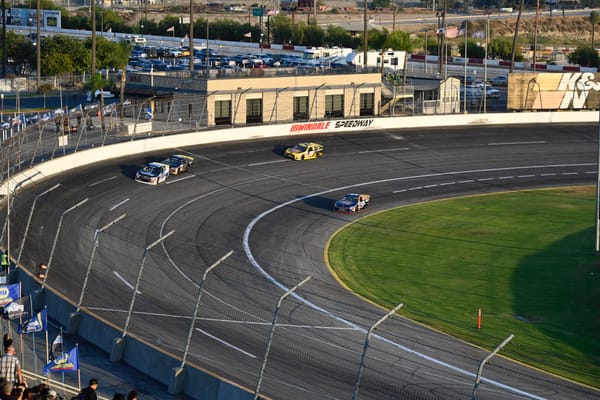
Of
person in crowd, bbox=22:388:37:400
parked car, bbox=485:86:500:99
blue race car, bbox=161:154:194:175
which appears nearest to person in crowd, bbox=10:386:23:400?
person in crowd, bbox=22:388:37:400

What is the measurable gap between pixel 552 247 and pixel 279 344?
20657 mm

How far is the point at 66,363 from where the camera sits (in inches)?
1053

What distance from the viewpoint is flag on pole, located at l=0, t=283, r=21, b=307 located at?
33.6 metres

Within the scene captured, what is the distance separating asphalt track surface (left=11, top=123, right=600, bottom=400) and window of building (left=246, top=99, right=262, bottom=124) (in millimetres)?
4091

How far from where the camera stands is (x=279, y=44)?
154m

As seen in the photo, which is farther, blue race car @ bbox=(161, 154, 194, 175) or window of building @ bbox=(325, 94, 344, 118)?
window of building @ bbox=(325, 94, 344, 118)

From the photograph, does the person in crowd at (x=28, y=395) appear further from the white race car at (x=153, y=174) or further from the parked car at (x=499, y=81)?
the parked car at (x=499, y=81)

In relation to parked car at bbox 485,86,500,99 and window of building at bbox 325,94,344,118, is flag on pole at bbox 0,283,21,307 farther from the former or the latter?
parked car at bbox 485,86,500,99

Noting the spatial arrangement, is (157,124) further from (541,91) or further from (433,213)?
(541,91)

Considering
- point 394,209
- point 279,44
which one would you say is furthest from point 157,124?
point 279,44

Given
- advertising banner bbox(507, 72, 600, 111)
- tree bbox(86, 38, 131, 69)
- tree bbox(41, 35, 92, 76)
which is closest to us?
advertising banner bbox(507, 72, 600, 111)

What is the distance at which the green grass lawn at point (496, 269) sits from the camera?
3738 cm

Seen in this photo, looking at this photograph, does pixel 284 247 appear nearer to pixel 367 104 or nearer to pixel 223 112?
pixel 223 112

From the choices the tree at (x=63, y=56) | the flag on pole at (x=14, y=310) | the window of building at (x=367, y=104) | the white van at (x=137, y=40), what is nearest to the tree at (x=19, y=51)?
the tree at (x=63, y=56)
